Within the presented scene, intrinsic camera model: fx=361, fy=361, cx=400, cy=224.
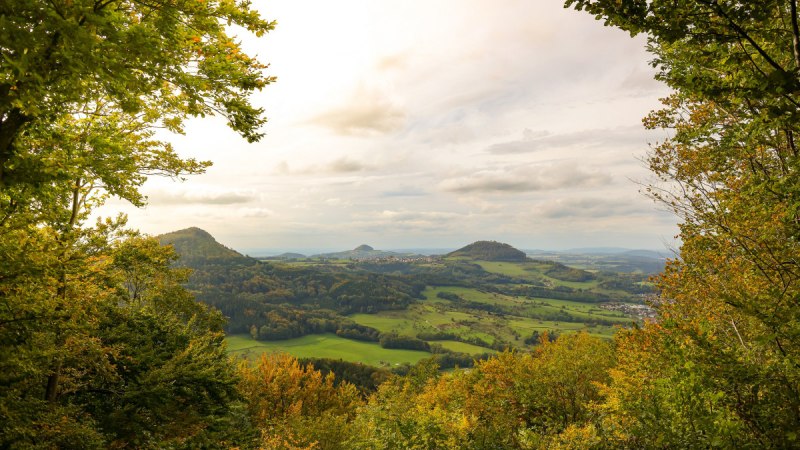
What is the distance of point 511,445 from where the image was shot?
1902 centimetres

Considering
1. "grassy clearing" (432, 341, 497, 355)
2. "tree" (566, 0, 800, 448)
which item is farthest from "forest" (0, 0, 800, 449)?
"grassy clearing" (432, 341, 497, 355)

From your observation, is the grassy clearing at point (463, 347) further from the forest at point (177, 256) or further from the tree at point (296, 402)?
the forest at point (177, 256)

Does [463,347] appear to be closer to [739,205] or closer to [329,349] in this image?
[329,349]

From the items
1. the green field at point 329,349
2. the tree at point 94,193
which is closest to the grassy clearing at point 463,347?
the green field at point 329,349

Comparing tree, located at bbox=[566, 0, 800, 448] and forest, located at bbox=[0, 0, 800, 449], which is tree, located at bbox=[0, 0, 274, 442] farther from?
tree, located at bbox=[566, 0, 800, 448]

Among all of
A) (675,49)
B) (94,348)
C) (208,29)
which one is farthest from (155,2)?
(94,348)

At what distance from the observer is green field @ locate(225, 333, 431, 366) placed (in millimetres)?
116500

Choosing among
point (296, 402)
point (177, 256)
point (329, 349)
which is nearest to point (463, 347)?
point (329, 349)

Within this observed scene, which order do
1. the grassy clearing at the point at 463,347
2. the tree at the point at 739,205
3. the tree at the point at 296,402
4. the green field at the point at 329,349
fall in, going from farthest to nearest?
1. the grassy clearing at the point at 463,347
2. the green field at the point at 329,349
3. the tree at the point at 296,402
4. the tree at the point at 739,205

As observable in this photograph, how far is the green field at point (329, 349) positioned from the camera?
11650 cm

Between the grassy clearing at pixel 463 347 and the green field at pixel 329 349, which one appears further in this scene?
the grassy clearing at pixel 463 347

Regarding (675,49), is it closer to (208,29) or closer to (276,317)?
(208,29)

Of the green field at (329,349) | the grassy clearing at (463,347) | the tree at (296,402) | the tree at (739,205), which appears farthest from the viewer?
the grassy clearing at (463,347)

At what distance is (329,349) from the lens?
127 m
